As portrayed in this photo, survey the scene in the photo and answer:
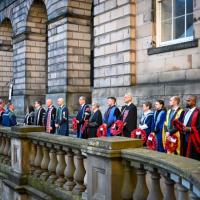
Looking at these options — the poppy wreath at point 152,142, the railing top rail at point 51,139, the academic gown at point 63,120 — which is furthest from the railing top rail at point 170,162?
the academic gown at point 63,120

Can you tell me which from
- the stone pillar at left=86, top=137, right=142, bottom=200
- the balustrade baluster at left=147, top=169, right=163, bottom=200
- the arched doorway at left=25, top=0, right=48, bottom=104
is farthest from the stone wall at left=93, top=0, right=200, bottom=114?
the arched doorway at left=25, top=0, right=48, bottom=104

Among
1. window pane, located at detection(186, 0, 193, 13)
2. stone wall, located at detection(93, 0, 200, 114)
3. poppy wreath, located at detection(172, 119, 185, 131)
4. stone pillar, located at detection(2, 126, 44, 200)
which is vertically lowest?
stone pillar, located at detection(2, 126, 44, 200)

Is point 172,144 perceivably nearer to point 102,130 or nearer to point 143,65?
point 102,130

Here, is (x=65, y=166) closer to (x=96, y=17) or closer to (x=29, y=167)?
(x=29, y=167)

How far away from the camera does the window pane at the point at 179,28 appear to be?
10.5 m

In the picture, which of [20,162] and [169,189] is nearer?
[169,189]

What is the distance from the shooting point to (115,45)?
12.5 meters

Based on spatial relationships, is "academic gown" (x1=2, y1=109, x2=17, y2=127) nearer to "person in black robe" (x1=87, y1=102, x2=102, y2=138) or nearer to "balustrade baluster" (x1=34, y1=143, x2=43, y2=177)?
"person in black robe" (x1=87, y1=102, x2=102, y2=138)

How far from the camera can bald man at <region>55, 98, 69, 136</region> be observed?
411 inches

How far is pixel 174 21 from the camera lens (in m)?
10.8

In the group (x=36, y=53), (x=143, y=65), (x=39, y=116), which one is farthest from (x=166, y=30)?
(x=36, y=53)

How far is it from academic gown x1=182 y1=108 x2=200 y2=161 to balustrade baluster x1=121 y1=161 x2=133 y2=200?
2919mm

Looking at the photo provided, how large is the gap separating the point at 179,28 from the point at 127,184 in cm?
753

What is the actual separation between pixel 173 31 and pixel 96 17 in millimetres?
3611
